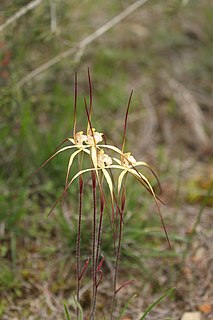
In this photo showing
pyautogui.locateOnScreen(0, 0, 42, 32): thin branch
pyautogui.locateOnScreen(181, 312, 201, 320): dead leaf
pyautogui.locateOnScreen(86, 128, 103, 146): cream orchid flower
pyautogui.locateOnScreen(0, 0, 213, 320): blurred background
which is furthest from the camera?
pyautogui.locateOnScreen(0, 0, 42, 32): thin branch

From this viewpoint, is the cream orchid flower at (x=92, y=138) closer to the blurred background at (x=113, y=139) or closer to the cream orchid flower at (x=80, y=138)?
the cream orchid flower at (x=80, y=138)

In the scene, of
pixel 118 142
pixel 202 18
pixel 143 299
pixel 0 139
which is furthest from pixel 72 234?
pixel 202 18

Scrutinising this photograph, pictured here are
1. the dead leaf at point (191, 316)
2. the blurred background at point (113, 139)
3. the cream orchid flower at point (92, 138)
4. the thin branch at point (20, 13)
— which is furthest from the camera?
the thin branch at point (20, 13)

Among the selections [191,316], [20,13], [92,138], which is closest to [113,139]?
[20,13]

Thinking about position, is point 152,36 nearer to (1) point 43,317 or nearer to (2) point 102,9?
(2) point 102,9

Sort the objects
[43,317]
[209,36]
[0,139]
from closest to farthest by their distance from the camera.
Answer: [43,317], [0,139], [209,36]

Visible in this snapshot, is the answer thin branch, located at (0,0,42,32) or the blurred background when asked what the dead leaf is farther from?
thin branch, located at (0,0,42,32)

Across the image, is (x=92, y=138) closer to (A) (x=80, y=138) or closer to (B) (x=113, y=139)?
(A) (x=80, y=138)

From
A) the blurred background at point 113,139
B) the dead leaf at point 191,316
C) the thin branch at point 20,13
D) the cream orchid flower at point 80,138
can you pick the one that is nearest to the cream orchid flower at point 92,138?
the cream orchid flower at point 80,138

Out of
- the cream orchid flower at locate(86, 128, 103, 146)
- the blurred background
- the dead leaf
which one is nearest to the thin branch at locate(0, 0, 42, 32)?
the blurred background
